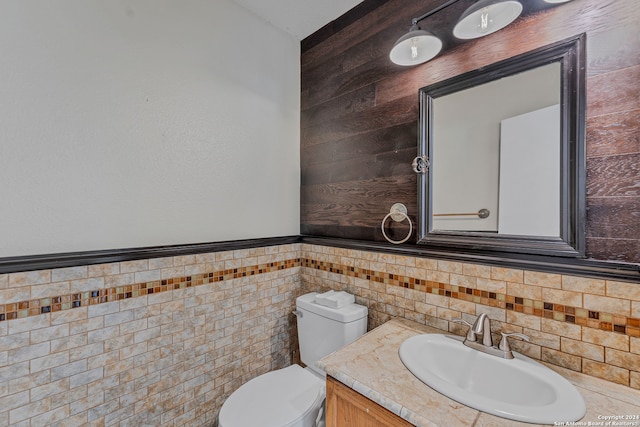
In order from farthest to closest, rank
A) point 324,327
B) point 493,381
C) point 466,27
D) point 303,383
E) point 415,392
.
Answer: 1. point 324,327
2. point 303,383
3. point 466,27
4. point 493,381
5. point 415,392

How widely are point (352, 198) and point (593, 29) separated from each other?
3.84 feet

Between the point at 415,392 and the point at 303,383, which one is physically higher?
the point at 415,392

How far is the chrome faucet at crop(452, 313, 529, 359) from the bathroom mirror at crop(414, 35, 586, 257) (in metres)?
0.30

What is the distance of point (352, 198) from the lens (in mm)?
1675

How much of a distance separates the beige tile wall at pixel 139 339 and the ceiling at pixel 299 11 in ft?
4.77

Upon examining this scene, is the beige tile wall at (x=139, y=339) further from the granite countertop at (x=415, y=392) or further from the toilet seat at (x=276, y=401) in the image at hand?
the granite countertop at (x=415, y=392)

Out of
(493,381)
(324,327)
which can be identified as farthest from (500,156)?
(324,327)

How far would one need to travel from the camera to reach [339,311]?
4.75 feet

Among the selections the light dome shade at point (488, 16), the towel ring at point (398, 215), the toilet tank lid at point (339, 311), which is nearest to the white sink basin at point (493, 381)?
the toilet tank lid at point (339, 311)

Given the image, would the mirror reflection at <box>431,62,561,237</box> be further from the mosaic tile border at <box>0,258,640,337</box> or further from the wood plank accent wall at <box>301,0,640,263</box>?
the mosaic tile border at <box>0,258,640,337</box>

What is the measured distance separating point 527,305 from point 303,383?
1068mm

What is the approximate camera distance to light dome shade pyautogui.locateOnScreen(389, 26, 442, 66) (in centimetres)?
122

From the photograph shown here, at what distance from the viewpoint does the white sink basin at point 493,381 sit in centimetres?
75

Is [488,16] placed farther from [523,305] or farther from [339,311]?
[339,311]
